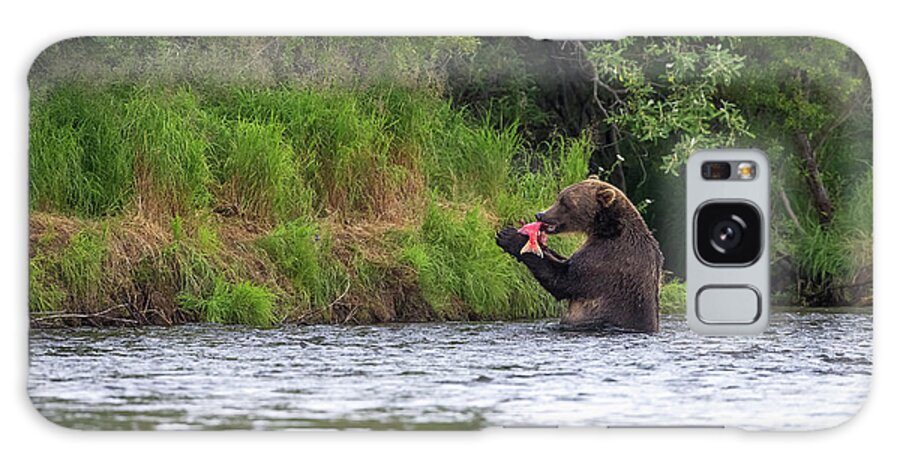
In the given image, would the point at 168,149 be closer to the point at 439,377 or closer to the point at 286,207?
the point at 286,207

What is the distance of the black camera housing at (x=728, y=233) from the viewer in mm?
8906

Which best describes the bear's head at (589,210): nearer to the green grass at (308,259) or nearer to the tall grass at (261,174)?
the green grass at (308,259)

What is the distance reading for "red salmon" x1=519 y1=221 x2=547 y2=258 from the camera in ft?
29.8

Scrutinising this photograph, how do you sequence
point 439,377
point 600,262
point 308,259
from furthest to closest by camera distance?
point 600,262 < point 308,259 < point 439,377

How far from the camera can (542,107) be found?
8.92 m

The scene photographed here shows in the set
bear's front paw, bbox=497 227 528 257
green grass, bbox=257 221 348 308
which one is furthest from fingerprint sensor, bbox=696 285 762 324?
green grass, bbox=257 221 348 308

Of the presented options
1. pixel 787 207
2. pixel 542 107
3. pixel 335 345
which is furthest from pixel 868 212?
pixel 335 345

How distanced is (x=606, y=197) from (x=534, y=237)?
31 cm

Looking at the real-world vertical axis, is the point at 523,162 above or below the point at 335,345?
above

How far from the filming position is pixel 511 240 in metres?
9.08

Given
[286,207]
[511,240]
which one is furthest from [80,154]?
[511,240]

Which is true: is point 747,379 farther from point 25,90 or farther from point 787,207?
point 25,90

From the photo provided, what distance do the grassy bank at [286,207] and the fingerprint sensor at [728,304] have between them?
63cm

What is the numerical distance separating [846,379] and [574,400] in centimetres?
101
